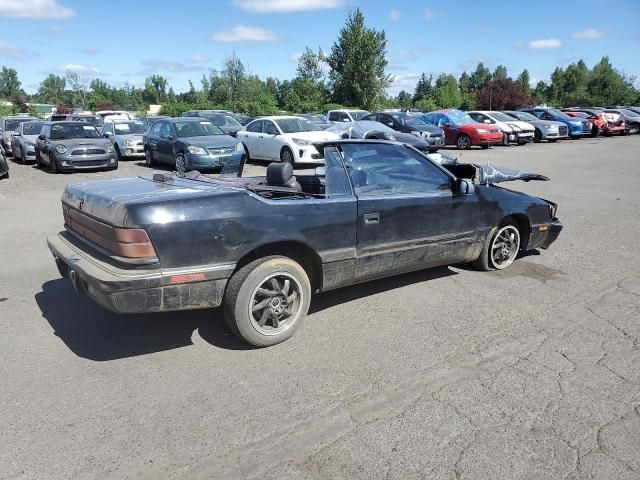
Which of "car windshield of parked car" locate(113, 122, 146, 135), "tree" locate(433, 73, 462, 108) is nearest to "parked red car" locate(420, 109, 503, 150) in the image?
"car windshield of parked car" locate(113, 122, 146, 135)

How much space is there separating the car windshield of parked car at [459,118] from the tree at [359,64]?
26366mm

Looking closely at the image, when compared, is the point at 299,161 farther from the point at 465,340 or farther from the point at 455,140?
the point at 465,340

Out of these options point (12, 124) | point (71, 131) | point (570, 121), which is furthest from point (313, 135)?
point (570, 121)

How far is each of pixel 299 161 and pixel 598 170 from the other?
872cm

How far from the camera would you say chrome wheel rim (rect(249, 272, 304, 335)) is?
3.79 metres

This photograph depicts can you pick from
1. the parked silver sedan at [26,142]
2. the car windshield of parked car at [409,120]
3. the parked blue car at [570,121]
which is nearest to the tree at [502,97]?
the parked blue car at [570,121]

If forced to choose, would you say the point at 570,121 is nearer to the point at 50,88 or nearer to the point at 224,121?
the point at 224,121

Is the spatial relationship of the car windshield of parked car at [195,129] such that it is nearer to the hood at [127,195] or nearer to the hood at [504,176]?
the hood at [504,176]

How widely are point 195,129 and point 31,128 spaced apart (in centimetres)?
719

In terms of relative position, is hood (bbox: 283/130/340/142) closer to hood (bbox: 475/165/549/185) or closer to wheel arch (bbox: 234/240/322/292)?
hood (bbox: 475/165/549/185)

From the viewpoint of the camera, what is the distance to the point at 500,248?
5617 millimetres

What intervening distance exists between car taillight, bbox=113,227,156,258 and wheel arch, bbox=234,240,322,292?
0.65m

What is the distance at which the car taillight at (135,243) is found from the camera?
333cm

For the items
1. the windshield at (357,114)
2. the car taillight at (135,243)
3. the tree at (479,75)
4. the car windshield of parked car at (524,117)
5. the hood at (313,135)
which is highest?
the tree at (479,75)
